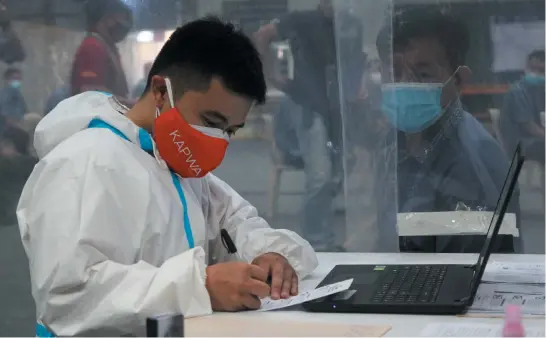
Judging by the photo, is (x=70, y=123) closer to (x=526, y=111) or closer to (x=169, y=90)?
(x=169, y=90)

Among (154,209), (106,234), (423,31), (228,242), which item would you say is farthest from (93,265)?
(423,31)

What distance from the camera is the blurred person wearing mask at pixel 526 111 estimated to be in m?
2.32

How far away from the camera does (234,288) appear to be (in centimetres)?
118

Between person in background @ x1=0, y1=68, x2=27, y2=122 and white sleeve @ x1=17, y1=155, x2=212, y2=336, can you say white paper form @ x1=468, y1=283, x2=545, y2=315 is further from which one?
person in background @ x1=0, y1=68, x2=27, y2=122

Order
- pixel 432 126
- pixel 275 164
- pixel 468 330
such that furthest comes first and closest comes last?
pixel 275 164 < pixel 432 126 < pixel 468 330

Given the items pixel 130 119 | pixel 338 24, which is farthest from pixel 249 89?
pixel 338 24

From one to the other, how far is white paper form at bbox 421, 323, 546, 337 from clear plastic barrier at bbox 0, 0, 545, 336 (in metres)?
0.98

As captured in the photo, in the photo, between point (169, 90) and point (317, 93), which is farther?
point (317, 93)

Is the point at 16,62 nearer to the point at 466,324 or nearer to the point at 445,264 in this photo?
the point at 445,264

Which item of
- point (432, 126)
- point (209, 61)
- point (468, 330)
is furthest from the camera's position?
point (432, 126)

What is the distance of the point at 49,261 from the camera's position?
1162 millimetres

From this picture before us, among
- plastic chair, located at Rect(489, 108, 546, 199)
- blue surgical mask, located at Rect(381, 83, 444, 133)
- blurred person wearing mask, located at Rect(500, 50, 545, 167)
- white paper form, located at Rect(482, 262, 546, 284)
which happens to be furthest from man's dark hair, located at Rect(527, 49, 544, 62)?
white paper form, located at Rect(482, 262, 546, 284)

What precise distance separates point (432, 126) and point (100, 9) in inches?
47.2

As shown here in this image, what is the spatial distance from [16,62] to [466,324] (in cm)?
202
